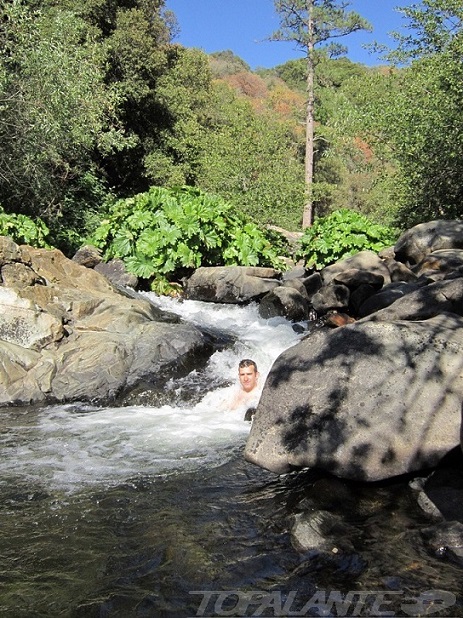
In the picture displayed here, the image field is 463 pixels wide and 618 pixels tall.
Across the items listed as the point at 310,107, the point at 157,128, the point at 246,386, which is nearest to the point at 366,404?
the point at 246,386

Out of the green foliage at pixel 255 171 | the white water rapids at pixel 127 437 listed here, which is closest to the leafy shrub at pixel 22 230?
the green foliage at pixel 255 171

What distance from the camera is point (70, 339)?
937 cm

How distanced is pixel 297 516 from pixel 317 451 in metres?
0.67

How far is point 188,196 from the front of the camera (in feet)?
50.0

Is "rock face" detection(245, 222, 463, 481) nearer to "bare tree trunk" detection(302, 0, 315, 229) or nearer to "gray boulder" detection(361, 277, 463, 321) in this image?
"gray boulder" detection(361, 277, 463, 321)

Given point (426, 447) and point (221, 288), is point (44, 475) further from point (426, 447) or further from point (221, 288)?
point (221, 288)

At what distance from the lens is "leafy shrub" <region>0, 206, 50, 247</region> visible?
1312 cm

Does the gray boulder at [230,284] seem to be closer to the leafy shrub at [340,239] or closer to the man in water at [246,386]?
the leafy shrub at [340,239]

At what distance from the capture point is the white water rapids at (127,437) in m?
5.71

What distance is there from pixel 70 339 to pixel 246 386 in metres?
3.29

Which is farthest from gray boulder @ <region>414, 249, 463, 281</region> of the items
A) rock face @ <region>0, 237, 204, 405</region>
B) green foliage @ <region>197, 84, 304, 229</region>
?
green foliage @ <region>197, 84, 304, 229</region>

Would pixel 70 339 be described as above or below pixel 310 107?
below

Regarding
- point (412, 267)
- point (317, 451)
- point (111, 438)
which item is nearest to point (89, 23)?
point (412, 267)

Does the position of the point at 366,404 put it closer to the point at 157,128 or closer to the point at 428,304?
the point at 428,304
